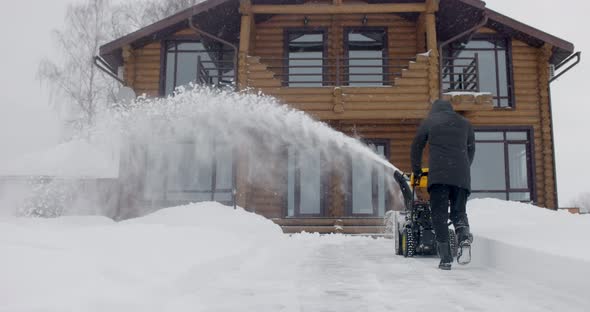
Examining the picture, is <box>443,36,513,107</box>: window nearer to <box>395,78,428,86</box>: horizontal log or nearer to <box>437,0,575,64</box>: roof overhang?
<box>437,0,575,64</box>: roof overhang

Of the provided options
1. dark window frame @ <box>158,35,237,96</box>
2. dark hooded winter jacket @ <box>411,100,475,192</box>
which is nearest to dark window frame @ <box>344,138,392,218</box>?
dark window frame @ <box>158,35,237,96</box>

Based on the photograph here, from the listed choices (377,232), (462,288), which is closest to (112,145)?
(377,232)

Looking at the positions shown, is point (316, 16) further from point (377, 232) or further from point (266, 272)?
point (266, 272)

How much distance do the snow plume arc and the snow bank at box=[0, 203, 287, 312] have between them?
823cm

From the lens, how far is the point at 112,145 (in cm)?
1585

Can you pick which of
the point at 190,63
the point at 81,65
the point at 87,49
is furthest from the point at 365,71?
the point at 87,49

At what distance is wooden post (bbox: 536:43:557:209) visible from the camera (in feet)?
49.0

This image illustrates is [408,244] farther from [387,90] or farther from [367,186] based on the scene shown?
[367,186]

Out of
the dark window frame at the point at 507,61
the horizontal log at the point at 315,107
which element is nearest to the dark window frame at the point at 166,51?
the horizontal log at the point at 315,107

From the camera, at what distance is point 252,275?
4.55 meters

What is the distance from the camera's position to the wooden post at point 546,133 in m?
14.9

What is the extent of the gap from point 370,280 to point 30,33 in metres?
159

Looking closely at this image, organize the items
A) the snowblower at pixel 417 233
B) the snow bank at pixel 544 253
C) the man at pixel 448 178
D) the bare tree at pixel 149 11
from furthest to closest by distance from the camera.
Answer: the bare tree at pixel 149 11 < the snowblower at pixel 417 233 < the man at pixel 448 178 < the snow bank at pixel 544 253

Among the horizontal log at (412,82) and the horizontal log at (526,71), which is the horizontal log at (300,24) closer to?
the horizontal log at (412,82)
